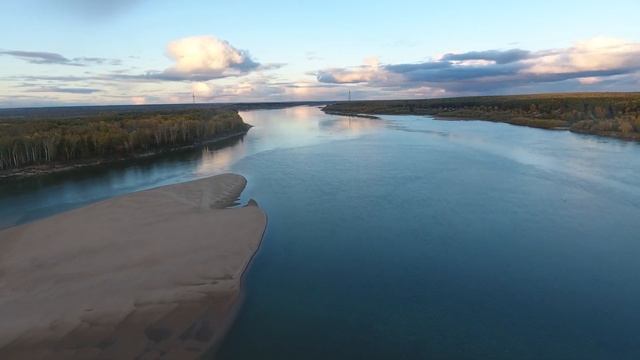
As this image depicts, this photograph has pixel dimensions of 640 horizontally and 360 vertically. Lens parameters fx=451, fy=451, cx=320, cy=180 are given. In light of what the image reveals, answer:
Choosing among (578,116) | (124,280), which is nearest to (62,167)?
(124,280)

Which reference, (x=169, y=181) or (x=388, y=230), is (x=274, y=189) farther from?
(x=388, y=230)

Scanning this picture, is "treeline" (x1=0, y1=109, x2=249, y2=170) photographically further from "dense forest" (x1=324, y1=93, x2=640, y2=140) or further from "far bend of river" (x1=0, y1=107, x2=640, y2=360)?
"dense forest" (x1=324, y1=93, x2=640, y2=140)

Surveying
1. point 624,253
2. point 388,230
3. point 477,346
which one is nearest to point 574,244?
point 624,253

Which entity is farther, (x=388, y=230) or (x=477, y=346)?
(x=388, y=230)

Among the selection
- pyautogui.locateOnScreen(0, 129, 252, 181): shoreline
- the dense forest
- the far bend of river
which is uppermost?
the dense forest

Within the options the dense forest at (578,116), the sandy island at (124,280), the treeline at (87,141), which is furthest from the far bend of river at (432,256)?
the dense forest at (578,116)

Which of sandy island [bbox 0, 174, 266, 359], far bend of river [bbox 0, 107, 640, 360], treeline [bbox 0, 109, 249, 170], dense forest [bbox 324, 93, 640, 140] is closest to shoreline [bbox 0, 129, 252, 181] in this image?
treeline [bbox 0, 109, 249, 170]

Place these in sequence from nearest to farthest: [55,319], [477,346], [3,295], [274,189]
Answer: [477,346]
[55,319]
[3,295]
[274,189]

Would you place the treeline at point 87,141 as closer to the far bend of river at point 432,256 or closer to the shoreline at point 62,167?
the shoreline at point 62,167
